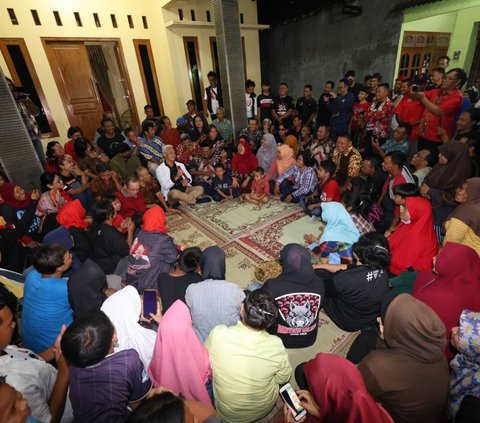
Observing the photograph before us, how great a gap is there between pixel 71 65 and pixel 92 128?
4.38ft

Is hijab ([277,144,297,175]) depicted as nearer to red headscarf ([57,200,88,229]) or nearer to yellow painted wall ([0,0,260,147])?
red headscarf ([57,200,88,229])

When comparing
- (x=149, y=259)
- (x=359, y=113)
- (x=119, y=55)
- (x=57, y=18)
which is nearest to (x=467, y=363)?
(x=149, y=259)

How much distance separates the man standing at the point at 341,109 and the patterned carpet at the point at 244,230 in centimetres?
222

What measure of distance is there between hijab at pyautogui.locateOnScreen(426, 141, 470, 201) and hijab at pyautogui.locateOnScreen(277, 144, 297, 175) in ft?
6.85

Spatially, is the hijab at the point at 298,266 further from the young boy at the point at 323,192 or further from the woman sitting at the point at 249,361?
the young boy at the point at 323,192

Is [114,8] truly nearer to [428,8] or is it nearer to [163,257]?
[163,257]

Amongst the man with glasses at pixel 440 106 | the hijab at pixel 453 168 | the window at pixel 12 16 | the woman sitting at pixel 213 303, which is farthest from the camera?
the window at pixel 12 16

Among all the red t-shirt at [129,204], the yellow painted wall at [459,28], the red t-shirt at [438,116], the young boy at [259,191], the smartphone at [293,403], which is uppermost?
the yellow painted wall at [459,28]

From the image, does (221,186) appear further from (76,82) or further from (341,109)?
(76,82)

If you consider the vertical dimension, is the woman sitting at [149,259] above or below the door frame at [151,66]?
below

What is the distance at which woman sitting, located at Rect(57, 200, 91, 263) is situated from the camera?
286 cm

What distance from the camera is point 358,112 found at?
194 inches

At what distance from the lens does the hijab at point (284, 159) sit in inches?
181

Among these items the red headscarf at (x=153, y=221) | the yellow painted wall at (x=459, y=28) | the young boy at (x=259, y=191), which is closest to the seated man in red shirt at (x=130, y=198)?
the red headscarf at (x=153, y=221)
